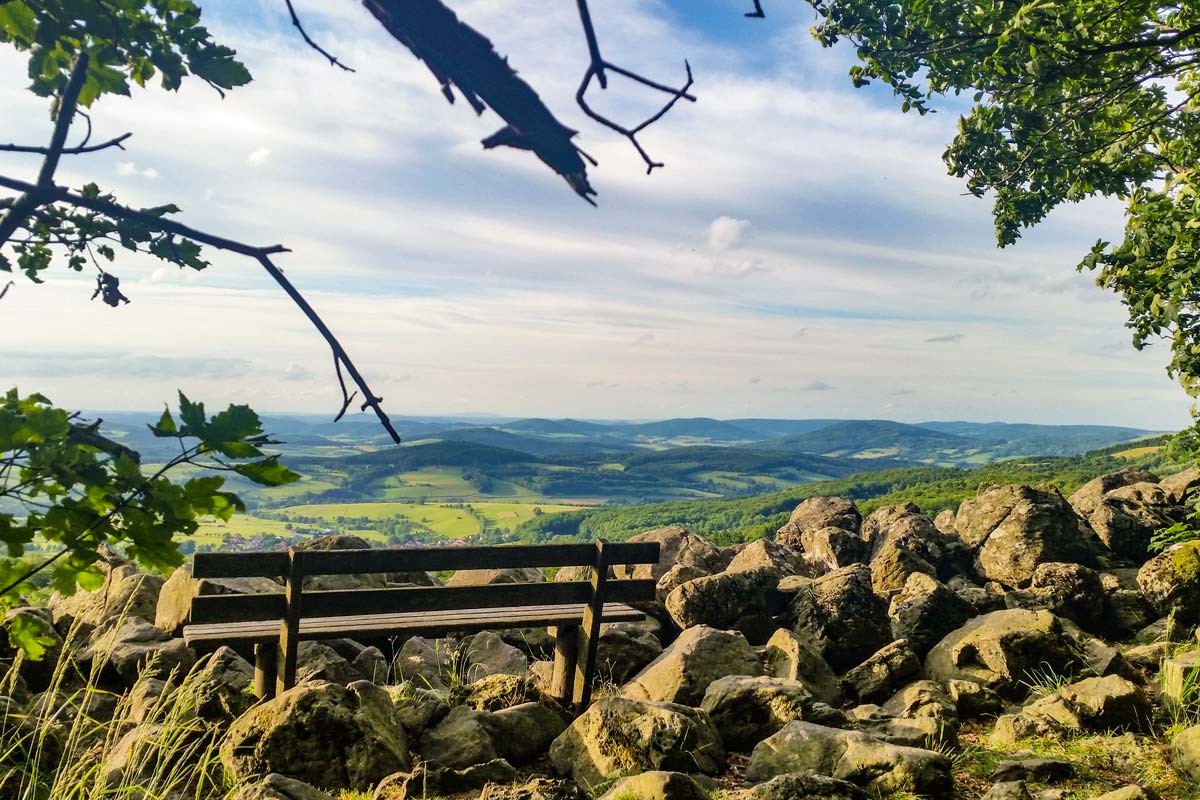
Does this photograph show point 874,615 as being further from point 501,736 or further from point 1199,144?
point 1199,144

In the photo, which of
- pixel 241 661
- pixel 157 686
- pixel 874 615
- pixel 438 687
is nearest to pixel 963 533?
pixel 874 615

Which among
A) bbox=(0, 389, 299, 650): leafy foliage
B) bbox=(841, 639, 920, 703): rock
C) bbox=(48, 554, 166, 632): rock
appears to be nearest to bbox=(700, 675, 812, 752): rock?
bbox=(841, 639, 920, 703): rock

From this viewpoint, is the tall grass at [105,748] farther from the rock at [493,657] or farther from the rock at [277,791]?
the rock at [493,657]

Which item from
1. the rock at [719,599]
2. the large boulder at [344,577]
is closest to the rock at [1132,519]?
the rock at [719,599]

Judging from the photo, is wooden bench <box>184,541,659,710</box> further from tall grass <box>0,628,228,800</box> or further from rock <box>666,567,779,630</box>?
rock <box>666,567,779,630</box>

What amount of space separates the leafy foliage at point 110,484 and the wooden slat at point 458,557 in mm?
4996

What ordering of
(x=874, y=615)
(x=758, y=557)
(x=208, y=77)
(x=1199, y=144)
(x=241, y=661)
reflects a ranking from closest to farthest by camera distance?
(x=208, y=77) < (x=241, y=661) < (x=874, y=615) < (x=1199, y=144) < (x=758, y=557)

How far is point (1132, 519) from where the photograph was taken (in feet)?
46.4

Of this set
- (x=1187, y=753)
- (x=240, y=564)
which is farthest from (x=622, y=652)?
(x=1187, y=753)

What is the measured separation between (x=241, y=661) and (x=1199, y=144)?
1499 centimetres

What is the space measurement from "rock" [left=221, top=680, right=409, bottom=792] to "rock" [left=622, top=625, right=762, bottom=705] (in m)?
2.82

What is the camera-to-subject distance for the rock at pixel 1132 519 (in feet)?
45.5

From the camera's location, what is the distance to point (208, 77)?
3004 millimetres

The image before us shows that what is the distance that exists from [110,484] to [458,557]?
575 cm
